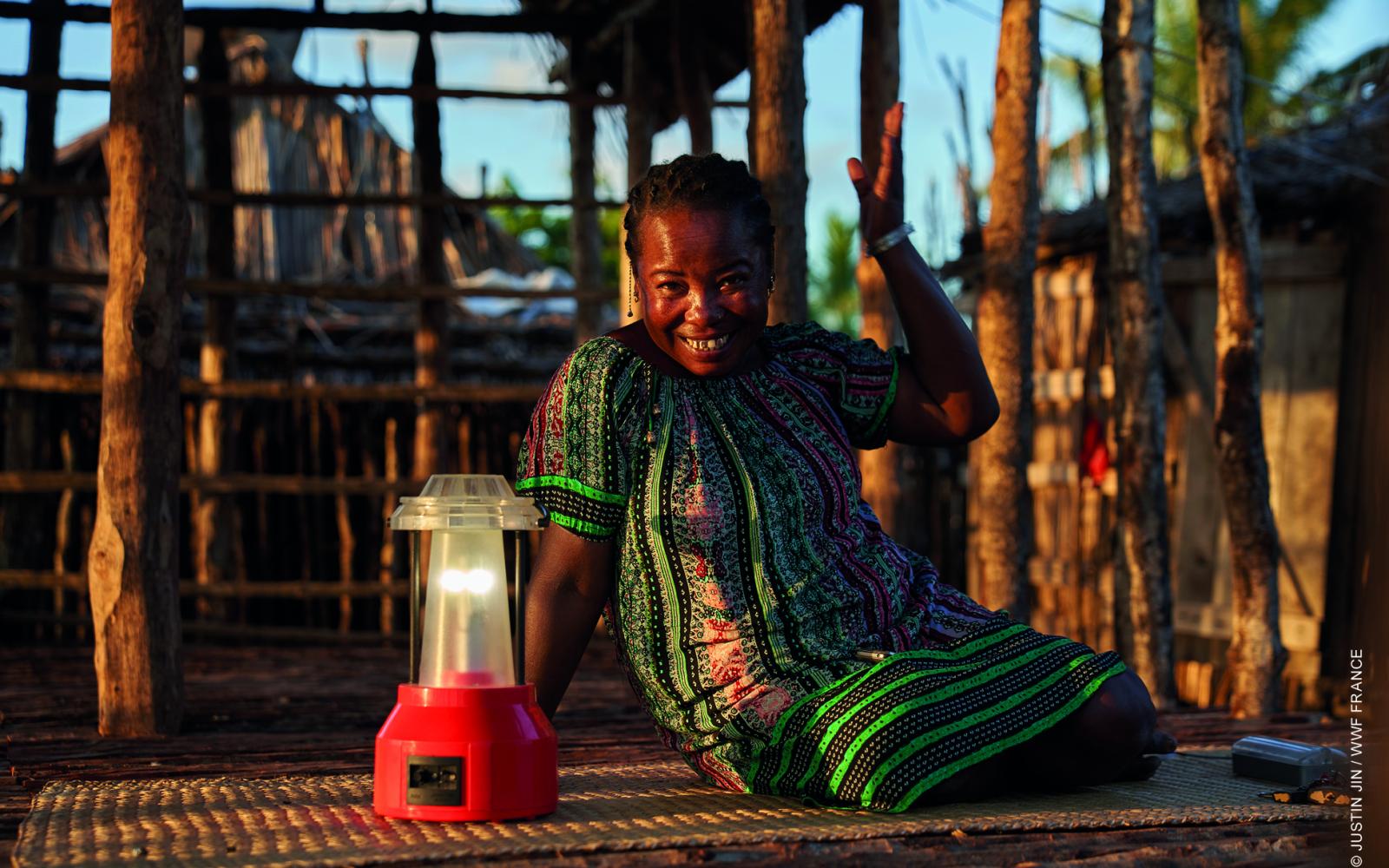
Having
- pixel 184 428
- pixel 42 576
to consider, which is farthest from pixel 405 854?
pixel 184 428

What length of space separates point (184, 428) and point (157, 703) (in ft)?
14.5

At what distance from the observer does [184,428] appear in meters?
8.66

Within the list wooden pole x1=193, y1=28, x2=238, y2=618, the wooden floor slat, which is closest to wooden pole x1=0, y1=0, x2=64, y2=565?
wooden pole x1=193, y1=28, x2=238, y2=618

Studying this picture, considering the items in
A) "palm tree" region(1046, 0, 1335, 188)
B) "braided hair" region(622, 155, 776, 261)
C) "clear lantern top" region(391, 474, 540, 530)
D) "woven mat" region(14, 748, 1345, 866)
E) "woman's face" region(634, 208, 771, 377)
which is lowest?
"woven mat" region(14, 748, 1345, 866)

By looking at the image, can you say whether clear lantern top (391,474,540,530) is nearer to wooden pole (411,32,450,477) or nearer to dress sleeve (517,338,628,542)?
dress sleeve (517,338,628,542)

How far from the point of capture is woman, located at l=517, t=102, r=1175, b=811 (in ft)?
10.2

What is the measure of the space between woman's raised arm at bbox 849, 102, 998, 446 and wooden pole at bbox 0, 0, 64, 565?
230 inches

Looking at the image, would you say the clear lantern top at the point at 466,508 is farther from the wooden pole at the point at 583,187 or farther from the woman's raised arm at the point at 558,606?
the wooden pole at the point at 583,187

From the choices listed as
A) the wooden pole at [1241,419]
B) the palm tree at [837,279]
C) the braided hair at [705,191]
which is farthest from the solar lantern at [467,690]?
the palm tree at [837,279]

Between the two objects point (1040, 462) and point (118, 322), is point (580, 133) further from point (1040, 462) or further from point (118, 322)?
point (118, 322)

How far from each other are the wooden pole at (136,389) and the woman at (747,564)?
1.71 m

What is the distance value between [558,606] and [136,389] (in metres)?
1.90

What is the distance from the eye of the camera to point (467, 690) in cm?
285

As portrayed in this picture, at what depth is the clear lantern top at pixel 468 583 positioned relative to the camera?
2908 mm
